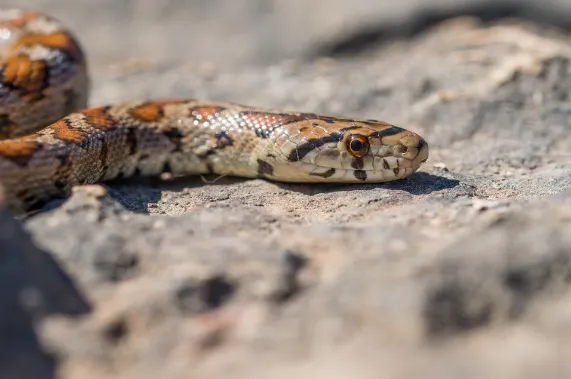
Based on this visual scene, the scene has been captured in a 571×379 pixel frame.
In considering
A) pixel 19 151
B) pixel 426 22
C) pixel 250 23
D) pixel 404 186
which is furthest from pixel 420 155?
pixel 250 23

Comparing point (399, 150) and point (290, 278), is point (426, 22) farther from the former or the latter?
point (290, 278)

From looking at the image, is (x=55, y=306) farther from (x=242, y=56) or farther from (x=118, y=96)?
(x=242, y=56)

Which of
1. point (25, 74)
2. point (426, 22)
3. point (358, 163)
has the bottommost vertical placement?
point (358, 163)

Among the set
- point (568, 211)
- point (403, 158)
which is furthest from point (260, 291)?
point (403, 158)

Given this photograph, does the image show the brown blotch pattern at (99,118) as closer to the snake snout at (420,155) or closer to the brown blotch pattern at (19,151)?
the brown blotch pattern at (19,151)

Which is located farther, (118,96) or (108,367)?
(118,96)

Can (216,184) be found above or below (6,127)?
below

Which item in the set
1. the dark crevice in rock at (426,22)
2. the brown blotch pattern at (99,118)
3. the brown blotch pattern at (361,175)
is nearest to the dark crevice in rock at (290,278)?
the brown blotch pattern at (361,175)
